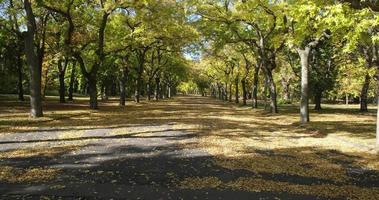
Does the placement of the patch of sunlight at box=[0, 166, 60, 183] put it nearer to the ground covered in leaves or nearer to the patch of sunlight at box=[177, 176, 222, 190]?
the ground covered in leaves

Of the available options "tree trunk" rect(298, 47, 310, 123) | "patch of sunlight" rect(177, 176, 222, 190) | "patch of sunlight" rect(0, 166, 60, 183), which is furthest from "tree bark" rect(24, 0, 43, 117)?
"patch of sunlight" rect(177, 176, 222, 190)

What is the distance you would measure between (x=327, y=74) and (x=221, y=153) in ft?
95.8

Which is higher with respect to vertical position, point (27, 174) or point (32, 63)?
point (32, 63)

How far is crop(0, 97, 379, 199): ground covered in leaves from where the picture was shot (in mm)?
8859

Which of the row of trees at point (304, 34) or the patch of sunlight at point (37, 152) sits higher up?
the row of trees at point (304, 34)

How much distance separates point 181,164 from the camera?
11617mm

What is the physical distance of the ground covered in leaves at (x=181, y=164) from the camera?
29.1 feet

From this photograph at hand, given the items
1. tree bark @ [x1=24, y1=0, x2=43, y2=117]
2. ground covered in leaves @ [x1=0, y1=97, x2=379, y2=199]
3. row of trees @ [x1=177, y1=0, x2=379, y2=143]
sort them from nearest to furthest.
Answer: ground covered in leaves @ [x1=0, y1=97, x2=379, y2=199] → row of trees @ [x1=177, y1=0, x2=379, y2=143] → tree bark @ [x1=24, y1=0, x2=43, y2=117]

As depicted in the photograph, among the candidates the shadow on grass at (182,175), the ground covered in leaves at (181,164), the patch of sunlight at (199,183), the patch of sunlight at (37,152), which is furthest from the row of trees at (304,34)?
the patch of sunlight at (37,152)

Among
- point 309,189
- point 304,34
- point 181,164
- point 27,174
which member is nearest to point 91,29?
point 304,34

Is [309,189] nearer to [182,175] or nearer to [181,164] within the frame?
[182,175]

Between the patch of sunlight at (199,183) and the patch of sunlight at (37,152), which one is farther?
the patch of sunlight at (37,152)

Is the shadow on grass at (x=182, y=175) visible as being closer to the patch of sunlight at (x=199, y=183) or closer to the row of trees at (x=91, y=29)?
the patch of sunlight at (x=199, y=183)

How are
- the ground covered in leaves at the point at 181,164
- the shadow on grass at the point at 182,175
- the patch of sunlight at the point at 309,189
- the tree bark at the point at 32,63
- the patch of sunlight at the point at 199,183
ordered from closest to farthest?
the shadow on grass at the point at 182,175 < the ground covered in leaves at the point at 181,164 < the patch of sunlight at the point at 309,189 < the patch of sunlight at the point at 199,183 < the tree bark at the point at 32,63
